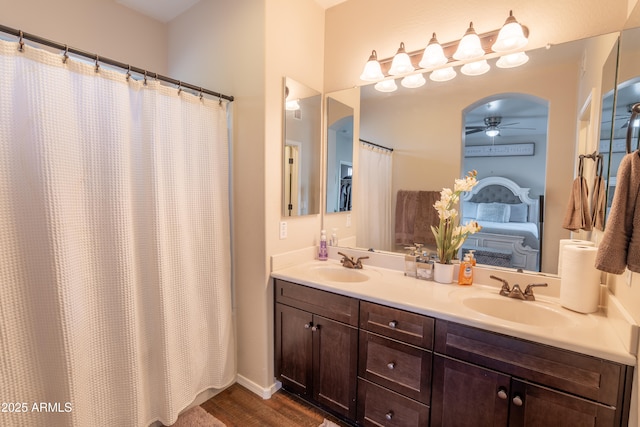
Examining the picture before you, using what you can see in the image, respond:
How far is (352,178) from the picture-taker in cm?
232

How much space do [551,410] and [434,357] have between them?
0.44 metres

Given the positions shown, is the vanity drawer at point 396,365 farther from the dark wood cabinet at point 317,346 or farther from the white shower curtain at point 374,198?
the white shower curtain at point 374,198

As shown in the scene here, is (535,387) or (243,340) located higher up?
(535,387)

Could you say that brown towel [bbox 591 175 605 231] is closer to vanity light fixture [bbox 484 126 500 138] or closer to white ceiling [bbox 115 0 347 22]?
vanity light fixture [bbox 484 126 500 138]

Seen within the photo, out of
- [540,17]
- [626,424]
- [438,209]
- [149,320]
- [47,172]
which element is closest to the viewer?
[626,424]

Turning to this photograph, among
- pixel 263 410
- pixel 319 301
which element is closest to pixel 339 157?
pixel 319 301

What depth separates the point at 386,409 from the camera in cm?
153

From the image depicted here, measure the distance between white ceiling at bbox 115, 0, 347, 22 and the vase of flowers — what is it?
1.66m

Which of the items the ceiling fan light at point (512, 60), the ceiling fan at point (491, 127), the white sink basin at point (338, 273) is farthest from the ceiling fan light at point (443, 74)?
the white sink basin at point (338, 273)

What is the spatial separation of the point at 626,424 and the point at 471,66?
1.78m

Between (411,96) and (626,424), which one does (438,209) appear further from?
(626,424)

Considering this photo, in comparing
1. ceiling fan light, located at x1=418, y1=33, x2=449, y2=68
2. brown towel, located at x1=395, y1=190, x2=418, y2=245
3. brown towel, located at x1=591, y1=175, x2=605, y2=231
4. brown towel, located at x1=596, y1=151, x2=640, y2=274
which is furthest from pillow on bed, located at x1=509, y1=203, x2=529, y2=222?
ceiling fan light, located at x1=418, y1=33, x2=449, y2=68

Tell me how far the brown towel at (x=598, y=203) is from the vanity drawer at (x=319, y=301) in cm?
120

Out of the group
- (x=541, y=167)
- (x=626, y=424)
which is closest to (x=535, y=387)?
(x=626, y=424)
